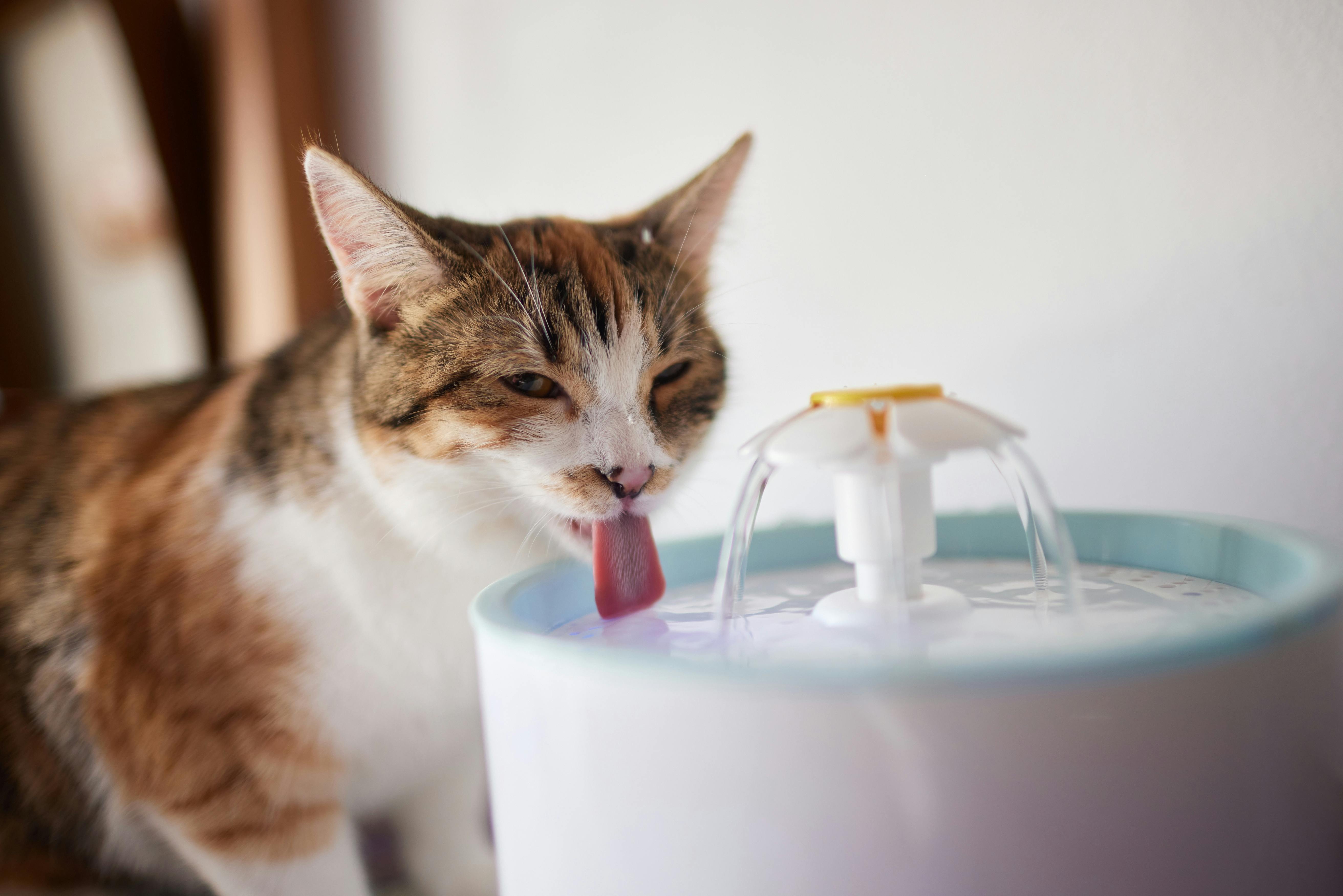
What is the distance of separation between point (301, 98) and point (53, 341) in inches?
32.5

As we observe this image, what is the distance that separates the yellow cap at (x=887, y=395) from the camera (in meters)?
0.47

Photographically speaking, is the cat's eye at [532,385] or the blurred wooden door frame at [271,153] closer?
the cat's eye at [532,385]

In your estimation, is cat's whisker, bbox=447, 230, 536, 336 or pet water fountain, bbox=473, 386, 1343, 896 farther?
cat's whisker, bbox=447, 230, 536, 336

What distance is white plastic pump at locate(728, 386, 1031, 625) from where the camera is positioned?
1.46 feet

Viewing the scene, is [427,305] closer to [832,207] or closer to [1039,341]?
[832,207]

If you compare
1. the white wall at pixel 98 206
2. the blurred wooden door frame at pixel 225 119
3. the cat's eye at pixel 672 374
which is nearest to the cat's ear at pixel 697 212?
the cat's eye at pixel 672 374

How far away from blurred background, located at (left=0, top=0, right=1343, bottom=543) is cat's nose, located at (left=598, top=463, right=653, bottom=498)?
130 mm

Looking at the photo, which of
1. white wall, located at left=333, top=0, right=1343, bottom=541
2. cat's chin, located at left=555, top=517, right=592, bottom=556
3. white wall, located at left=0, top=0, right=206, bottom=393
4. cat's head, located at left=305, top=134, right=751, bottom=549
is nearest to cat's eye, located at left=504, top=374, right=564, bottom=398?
cat's head, located at left=305, top=134, right=751, bottom=549

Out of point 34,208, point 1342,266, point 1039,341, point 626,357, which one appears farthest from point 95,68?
point 1342,266

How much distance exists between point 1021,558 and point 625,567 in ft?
0.99

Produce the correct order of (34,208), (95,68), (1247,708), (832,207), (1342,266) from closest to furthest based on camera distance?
1. (1247,708)
2. (1342,266)
3. (832,207)
4. (95,68)
5. (34,208)

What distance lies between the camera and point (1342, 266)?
24.0 inches

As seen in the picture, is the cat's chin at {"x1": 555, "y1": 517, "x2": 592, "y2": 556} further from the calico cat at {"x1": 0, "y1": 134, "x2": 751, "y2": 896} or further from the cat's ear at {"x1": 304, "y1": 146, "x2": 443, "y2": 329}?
the cat's ear at {"x1": 304, "y1": 146, "x2": 443, "y2": 329}

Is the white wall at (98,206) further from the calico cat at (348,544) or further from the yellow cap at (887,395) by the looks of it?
the yellow cap at (887,395)
